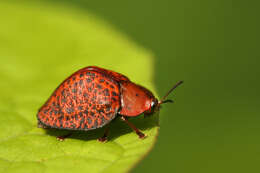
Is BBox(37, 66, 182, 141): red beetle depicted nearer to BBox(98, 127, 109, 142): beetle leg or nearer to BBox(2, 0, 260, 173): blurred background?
BBox(98, 127, 109, 142): beetle leg

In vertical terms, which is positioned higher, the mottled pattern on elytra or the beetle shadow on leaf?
the mottled pattern on elytra

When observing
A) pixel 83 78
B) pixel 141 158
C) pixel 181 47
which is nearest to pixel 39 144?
pixel 83 78

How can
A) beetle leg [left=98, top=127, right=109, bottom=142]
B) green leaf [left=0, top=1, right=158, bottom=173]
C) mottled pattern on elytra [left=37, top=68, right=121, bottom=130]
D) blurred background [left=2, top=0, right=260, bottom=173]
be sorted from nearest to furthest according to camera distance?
green leaf [left=0, top=1, right=158, bottom=173] → beetle leg [left=98, top=127, right=109, bottom=142] → mottled pattern on elytra [left=37, top=68, right=121, bottom=130] → blurred background [left=2, top=0, right=260, bottom=173]

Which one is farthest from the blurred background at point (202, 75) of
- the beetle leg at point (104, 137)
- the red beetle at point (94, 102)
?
the beetle leg at point (104, 137)

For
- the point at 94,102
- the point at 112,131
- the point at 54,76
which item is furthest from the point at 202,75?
the point at 94,102

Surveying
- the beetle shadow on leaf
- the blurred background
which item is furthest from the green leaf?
the blurred background

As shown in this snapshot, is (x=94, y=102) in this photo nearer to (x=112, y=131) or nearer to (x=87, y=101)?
(x=87, y=101)
